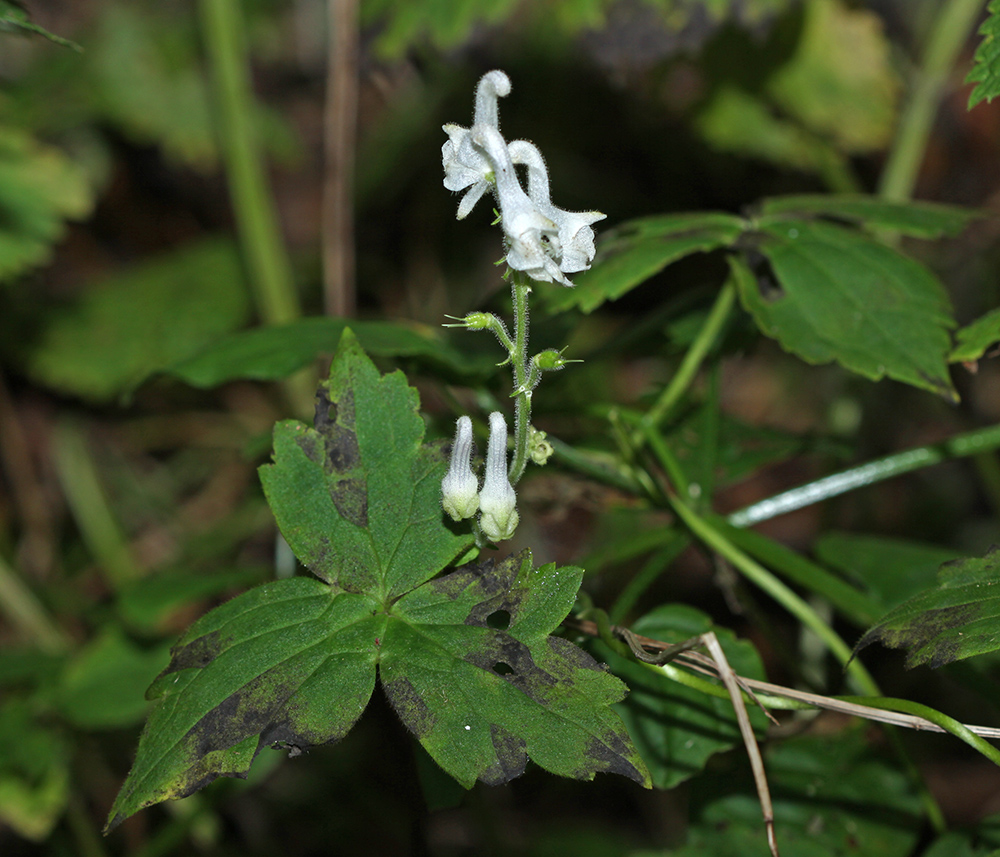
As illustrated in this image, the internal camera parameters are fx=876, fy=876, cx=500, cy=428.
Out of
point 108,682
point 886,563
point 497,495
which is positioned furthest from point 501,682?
point 108,682

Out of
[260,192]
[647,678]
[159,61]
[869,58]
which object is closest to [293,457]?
[647,678]

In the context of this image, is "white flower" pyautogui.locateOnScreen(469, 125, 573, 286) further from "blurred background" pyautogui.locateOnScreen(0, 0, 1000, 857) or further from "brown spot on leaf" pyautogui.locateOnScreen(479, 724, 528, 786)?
"blurred background" pyautogui.locateOnScreen(0, 0, 1000, 857)

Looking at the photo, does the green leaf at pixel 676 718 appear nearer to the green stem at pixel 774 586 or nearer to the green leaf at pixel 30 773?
the green stem at pixel 774 586

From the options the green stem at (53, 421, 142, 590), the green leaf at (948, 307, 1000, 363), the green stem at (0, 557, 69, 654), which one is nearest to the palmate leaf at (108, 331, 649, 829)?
the green leaf at (948, 307, 1000, 363)

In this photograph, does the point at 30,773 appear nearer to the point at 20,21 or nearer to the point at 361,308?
the point at 20,21

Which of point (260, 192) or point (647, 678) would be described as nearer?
point (647, 678)

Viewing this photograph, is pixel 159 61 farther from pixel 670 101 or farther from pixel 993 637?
pixel 993 637

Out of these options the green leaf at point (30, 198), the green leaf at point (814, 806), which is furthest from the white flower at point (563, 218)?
the green leaf at point (30, 198)
